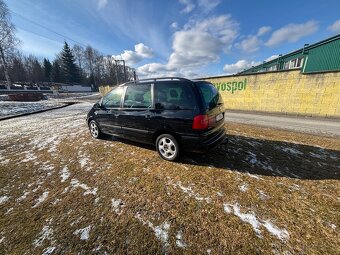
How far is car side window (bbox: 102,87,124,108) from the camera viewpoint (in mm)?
4707

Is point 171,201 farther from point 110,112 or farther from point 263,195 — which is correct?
point 110,112

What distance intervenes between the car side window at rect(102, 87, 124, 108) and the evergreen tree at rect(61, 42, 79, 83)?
73.3 m

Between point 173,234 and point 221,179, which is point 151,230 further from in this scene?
point 221,179

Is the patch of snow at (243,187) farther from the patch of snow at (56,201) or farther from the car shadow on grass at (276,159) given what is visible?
the patch of snow at (56,201)

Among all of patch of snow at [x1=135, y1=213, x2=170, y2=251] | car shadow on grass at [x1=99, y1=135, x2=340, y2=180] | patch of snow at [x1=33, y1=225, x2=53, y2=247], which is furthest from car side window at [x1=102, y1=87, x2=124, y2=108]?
patch of snow at [x1=135, y1=213, x2=170, y2=251]

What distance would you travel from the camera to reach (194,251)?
1.81 m

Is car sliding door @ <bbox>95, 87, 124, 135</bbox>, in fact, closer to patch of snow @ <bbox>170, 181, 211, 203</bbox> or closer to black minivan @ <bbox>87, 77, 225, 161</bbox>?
black minivan @ <bbox>87, 77, 225, 161</bbox>

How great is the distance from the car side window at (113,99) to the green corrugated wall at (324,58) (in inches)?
432

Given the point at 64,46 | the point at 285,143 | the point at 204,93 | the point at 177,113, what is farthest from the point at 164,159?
the point at 64,46

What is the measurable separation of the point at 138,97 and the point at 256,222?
350cm

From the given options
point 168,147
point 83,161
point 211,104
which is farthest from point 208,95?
point 83,161

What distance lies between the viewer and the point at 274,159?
158 inches

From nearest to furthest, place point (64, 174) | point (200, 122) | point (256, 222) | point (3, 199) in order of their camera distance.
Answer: point (256, 222)
point (3, 199)
point (200, 122)
point (64, 174)

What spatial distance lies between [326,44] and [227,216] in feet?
41.6
